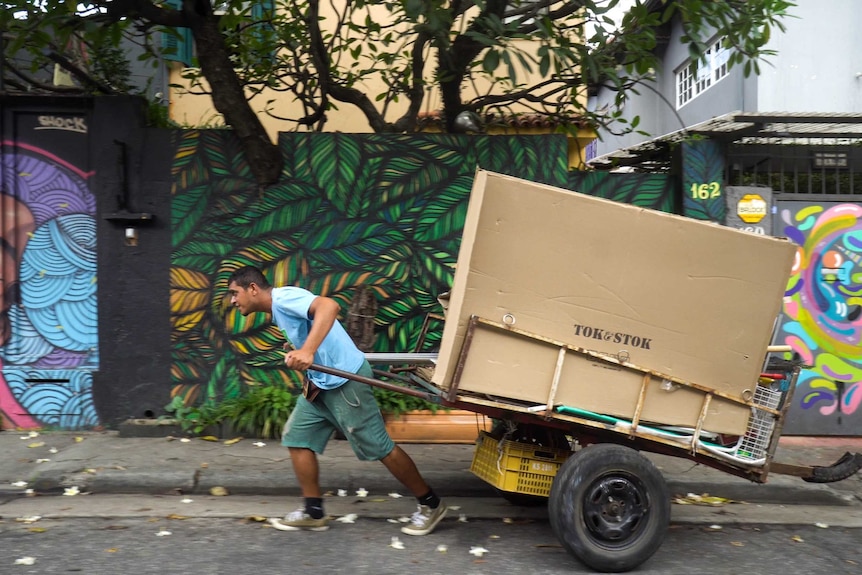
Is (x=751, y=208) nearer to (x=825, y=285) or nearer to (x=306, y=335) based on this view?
(x=825, y=285)

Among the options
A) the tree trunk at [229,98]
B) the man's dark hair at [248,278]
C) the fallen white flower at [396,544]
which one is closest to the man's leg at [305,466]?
the fallen white flower at [396,544]

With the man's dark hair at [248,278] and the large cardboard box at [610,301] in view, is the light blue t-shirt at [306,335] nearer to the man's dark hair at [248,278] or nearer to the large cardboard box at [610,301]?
the man's dark hair at [248,278]

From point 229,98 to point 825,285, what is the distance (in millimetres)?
5817

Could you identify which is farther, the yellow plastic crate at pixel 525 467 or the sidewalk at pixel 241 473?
the sidewalk at pixel 241 473

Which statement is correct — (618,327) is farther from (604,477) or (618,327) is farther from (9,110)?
(9,110)

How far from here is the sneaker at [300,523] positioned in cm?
483

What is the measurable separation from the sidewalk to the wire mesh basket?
150 centimetres

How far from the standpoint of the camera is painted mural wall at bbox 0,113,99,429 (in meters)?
6.95

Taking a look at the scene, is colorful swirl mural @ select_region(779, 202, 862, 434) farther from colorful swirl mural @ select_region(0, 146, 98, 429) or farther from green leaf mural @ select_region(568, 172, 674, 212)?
colorful swirl mural @ select_region(0, 146, 98, 429)

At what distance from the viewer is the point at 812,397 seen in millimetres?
7453

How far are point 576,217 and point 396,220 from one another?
10.5ft

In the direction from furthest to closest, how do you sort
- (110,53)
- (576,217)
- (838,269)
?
(110,53), (838,269), (576,217)

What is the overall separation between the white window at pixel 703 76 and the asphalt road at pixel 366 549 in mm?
9508

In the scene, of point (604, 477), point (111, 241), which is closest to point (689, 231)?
point (604, 477)
